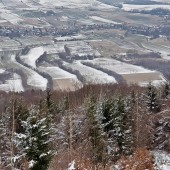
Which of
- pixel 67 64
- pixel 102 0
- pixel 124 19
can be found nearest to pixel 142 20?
pixel 124 19

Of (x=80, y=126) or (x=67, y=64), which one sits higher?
(x=80, y=126)

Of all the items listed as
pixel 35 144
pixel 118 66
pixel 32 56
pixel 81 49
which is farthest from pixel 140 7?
pixel 35 144

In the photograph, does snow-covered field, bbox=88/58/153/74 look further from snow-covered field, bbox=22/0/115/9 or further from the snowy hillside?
the snowy hillside

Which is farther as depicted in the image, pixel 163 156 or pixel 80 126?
pixel 80 126

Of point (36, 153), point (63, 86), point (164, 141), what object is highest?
point (36, 153)

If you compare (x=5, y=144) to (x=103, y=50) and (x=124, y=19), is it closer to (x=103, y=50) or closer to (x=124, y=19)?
(x=103, y=50)

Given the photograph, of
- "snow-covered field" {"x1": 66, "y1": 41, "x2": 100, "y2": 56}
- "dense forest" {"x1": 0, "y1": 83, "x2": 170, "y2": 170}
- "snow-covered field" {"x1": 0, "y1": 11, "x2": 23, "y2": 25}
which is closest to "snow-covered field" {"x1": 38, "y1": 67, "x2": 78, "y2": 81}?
"snow-covered field" {"x1": 66, "y1": 41, "x2": 100, "y2": 56}

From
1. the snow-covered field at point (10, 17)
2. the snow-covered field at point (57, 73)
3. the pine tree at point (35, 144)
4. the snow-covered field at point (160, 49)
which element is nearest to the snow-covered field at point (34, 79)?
the snow-covered field at point (57, 73)

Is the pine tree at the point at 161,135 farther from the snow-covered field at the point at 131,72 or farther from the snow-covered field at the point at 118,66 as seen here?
the snow-covered field at the point at 118,66
